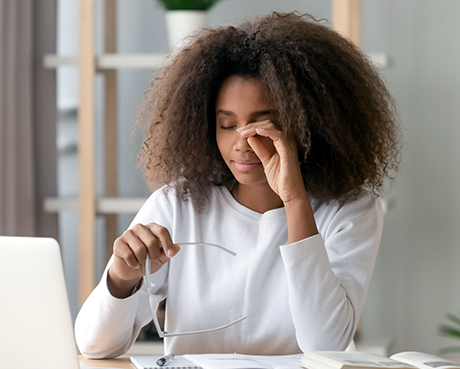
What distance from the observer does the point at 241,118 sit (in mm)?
1213

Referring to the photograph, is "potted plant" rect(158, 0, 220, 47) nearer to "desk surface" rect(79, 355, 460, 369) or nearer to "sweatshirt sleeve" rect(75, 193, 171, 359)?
"sweatshirt sleeve" rect(75, 193, 171, 359)

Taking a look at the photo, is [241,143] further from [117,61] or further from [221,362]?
[117,61]

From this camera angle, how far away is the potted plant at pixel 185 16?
212 cm

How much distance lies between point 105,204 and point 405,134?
1.16 meters

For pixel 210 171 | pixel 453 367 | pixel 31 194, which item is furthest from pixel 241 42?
pixel 31 194

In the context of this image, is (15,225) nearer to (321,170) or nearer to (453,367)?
(321,170)

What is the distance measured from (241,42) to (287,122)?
22cm

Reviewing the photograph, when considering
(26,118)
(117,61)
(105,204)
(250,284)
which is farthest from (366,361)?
(26,118)

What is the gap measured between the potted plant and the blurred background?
25cm

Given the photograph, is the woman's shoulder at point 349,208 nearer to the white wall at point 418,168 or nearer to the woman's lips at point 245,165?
the woman's lips at point 245,165

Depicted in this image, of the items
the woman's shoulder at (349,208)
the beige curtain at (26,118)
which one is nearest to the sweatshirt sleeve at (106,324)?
the woman's shoulder at (349,208)

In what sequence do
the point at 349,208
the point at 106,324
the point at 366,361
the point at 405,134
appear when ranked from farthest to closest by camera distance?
the point at 405,134
the point at 349,208
the point at 106,324
the point at 366,361

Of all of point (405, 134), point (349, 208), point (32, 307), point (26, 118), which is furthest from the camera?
point (405, 134)

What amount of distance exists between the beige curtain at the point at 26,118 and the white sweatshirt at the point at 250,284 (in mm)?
1012
